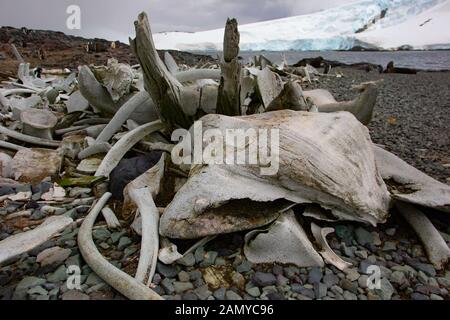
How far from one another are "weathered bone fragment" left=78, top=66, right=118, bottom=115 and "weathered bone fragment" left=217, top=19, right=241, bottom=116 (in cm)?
118

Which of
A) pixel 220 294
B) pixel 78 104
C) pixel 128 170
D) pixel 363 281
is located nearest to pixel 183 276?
pixel 220 294

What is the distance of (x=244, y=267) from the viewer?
1.53 m

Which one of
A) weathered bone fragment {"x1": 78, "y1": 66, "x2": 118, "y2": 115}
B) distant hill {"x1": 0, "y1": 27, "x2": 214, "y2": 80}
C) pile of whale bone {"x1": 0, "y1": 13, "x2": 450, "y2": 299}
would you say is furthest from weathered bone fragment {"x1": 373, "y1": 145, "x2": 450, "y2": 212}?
distant hill {"x1": 0, "y1": 27, "x2": 214, "y2": 80}

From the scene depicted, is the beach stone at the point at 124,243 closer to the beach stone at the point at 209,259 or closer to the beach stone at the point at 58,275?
the beach stone at the point at 58,275

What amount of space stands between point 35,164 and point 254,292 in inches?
76.1

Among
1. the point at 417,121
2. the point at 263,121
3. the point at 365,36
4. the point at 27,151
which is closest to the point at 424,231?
the point at 263,121

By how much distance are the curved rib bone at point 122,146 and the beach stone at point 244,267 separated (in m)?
1.20

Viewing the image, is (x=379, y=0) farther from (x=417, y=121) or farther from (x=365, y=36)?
(x=417, y=121)

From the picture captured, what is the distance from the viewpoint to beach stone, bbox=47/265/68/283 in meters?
1.44

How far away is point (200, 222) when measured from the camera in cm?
154

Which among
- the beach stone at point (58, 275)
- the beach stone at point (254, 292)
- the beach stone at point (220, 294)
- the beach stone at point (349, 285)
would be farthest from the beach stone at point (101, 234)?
the beach stone at point (349, 285)

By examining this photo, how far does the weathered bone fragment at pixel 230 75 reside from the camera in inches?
73.2

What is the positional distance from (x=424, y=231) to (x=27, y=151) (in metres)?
2.64

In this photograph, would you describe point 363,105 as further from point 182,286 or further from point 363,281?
point 182,286
